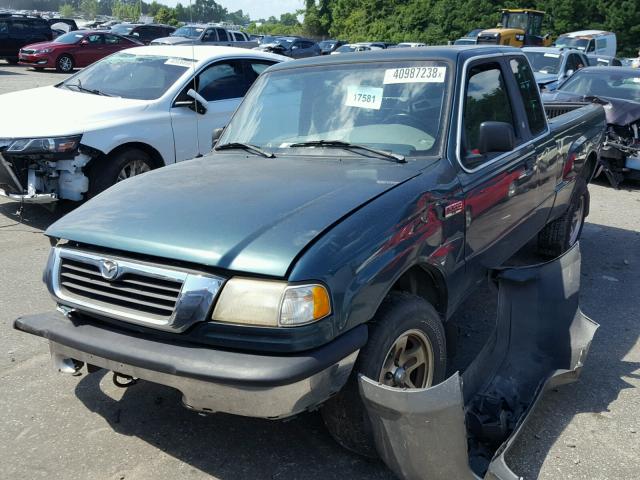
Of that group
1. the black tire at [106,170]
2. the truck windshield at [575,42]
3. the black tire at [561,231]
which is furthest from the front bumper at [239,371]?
the truck windshield at [575,42]

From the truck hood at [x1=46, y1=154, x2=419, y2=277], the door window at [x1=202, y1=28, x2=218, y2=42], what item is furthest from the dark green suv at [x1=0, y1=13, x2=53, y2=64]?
the truck hood at [x1=46, y1=154, x2=419, y2=277]

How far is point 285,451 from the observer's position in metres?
3.18

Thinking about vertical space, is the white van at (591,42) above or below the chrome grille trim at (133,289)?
below

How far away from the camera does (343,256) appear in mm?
2680

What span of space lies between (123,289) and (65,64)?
24.5 m

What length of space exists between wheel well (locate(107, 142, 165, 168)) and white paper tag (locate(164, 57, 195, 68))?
1.13 metres

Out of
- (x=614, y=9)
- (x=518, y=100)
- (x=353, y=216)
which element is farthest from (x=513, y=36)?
(x=353, y=216)

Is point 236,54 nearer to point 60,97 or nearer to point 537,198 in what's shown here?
point 60,97

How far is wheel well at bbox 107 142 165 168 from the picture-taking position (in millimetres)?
6811

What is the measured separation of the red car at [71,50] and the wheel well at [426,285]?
23.5 m

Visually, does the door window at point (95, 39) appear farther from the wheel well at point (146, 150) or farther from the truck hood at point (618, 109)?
the truck hood at point (618, 109)

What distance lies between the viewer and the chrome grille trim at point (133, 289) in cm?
263

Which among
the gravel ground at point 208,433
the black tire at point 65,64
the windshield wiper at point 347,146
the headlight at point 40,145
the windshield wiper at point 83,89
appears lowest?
the black tire at point 65,64

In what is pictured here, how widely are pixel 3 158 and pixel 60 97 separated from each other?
1.42 m
